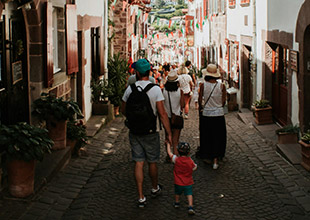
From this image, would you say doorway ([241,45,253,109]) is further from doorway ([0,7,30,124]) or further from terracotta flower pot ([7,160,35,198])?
terracotta flower pot ([7,160,35,198])

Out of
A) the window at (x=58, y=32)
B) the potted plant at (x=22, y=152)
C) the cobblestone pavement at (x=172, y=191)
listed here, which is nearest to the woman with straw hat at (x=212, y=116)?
the cobblestone pavement at (x=172, y=191)

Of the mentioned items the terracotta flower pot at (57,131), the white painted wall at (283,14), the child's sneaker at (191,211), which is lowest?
the child's sneaker at (191,211)

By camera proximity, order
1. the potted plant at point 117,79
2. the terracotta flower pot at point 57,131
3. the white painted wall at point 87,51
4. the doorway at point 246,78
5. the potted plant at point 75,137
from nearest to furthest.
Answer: the terracotta flower pot at point 57,131 → the potted plant at point 75,137 → the white painted wall at point 87,51 → the potted plant at point 117,79 → the doorway at point 246,78

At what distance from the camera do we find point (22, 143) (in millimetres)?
5984

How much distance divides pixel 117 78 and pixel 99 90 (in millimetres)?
2153

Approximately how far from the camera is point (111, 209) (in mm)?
6172

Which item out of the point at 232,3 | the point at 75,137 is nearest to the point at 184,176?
the point at 75,137

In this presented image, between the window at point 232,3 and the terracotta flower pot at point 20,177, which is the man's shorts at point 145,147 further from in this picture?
the window at point 232,3

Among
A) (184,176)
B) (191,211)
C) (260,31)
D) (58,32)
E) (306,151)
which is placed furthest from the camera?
(260,31)

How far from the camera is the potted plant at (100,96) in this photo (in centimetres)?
1317

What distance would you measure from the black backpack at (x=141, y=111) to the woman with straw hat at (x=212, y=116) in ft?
7.30

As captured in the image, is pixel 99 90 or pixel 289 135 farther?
pixel 99 90

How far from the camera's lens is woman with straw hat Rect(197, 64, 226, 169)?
8.20 metres

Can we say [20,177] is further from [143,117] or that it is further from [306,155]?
[306,155]
